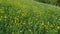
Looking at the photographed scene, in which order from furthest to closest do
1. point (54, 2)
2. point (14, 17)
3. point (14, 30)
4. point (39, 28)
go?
point (54, 2), point (14, 17), point (39, 28), point (14, 30)

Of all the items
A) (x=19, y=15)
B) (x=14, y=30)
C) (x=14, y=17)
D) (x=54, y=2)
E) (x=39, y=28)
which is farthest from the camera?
(x=54, y=2)

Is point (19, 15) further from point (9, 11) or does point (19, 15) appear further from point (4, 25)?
A: point (4, 25)

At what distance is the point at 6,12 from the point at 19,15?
1.18 ft

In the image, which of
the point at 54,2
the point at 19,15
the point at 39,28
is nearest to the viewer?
the point at 39,28

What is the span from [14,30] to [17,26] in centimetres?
15

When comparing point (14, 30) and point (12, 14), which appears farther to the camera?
point (12, 14)

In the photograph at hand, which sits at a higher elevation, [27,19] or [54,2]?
[27,19]

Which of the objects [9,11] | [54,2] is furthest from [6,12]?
[54,2]

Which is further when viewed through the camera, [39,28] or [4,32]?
[39,28]

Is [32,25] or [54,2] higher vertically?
[32,25]

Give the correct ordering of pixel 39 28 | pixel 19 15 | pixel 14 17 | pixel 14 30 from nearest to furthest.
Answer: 1. pixel 14 30
2. pixel 39 28
3. pixel 14 17
4. pixel 19 15

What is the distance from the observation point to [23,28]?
4.27 m

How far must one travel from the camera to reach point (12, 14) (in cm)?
509

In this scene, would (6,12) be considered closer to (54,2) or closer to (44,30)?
(44,30)
